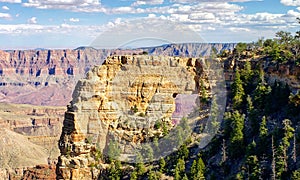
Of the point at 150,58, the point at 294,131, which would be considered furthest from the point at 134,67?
the point at 294,131

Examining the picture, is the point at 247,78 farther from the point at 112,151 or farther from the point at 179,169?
the point at 112,151

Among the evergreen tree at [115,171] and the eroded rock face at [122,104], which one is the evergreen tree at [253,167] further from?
the evergreen tree at [115,171]

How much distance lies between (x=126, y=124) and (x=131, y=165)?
551 centimetres

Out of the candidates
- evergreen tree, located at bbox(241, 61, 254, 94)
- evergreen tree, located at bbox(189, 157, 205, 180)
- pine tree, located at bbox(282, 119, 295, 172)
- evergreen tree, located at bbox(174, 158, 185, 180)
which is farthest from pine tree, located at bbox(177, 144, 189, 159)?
pine tree, located at bbox(282, 119, 295, 172)

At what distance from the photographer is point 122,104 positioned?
66438 millimetres

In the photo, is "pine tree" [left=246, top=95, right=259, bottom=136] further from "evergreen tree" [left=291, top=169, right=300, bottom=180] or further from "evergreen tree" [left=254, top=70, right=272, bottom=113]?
"evergreen tree" [left=291, top=169, right=300, bottom=180]

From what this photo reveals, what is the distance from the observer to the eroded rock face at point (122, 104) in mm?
63906

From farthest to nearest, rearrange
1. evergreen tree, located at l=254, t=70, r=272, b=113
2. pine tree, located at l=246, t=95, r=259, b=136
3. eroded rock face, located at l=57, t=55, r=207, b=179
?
eroded rock face, located at l=57, t=55, r=207, b=179, evergreen tree, located at l=254, t=70, r=272, b=113, pine tree, located at l=246, t=95, r=259, b=136

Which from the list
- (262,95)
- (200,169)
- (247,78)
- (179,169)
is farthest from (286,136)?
(247,78)

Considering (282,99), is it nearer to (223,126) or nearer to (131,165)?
(223,126)

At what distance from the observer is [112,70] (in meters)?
65.9

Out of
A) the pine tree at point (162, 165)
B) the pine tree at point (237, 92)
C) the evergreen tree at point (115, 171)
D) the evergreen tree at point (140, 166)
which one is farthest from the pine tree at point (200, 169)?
the evergreen tree at point (115, 171)

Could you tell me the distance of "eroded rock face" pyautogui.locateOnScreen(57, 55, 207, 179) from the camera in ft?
210

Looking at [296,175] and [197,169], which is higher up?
[296,175]
